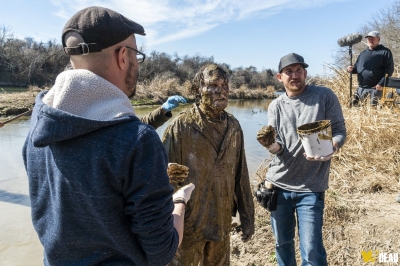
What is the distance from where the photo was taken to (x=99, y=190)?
891mm

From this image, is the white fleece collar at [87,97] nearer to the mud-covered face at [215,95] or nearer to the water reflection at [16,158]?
the mud-covered face at [215,95]

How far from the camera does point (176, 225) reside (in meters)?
1.09

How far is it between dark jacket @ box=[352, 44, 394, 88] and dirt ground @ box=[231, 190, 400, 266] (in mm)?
2946

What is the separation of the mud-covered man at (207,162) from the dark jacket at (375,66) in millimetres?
4889

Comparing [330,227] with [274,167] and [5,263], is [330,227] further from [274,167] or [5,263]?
[5,263]

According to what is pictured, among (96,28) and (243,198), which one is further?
(243,198)

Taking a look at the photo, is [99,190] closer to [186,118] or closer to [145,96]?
[186,118]

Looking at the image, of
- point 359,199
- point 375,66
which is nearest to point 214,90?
point 359,199

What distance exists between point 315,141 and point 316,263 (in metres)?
0.92

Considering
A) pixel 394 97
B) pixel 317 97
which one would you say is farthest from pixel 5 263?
pixel 394 97

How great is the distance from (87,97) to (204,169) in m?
1.24

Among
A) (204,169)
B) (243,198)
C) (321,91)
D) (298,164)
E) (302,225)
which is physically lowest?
(302,225)

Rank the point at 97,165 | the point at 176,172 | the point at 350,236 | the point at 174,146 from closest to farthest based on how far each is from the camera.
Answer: the point at 97,165, the point at 176,172, the point at 174,146, the point at 350,236

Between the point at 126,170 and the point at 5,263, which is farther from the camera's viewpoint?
the point at 5,263
